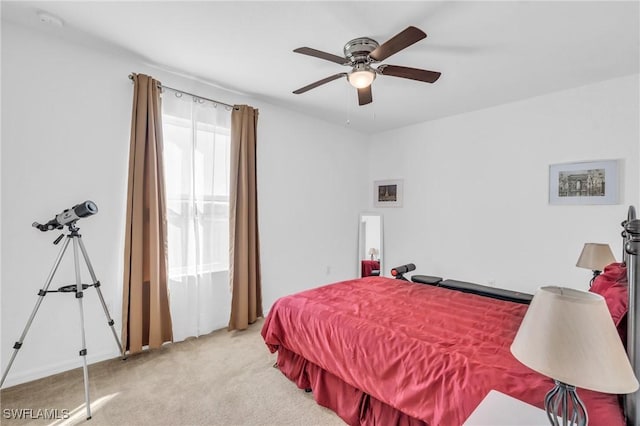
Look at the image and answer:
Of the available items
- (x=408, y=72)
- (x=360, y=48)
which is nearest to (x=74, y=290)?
(x=360, y=48)

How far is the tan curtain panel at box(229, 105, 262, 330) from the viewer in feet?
10.6

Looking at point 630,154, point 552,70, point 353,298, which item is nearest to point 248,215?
point 353,298

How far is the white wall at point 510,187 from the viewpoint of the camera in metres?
2.96

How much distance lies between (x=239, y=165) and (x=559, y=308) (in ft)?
9.94

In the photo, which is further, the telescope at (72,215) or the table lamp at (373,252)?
the table lamp at (373,252)

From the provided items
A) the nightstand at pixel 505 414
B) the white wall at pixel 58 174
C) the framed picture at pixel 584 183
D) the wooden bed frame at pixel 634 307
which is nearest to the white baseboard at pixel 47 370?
the white wall at pixel 58 174

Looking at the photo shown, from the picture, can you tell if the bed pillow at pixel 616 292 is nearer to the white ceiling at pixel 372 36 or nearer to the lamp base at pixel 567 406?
the lamp base at pixel 567 406

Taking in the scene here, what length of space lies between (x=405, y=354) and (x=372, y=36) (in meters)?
2.15

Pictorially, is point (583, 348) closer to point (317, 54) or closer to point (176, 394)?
point (317, 54)

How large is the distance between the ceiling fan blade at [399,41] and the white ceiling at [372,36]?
0.29m

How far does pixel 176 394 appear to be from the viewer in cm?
211

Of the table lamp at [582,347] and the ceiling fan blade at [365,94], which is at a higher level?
the ceiling fan blade at [365,94]

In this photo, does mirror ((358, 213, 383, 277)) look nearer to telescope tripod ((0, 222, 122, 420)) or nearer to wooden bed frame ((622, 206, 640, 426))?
telescope tripod ((0, 222, 122, 420))

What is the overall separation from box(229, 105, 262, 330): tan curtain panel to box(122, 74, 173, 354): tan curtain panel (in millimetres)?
691
